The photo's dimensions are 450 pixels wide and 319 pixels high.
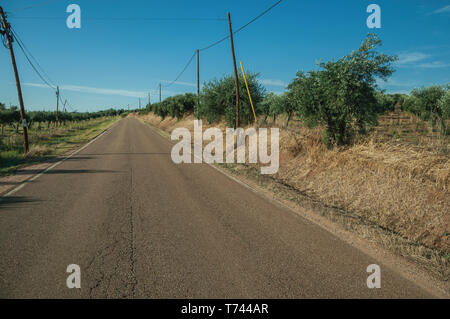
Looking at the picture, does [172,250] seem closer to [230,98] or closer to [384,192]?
[384,192]

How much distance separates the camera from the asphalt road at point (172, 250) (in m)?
2.90

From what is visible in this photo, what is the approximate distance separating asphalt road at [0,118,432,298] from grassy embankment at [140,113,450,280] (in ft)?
2.67

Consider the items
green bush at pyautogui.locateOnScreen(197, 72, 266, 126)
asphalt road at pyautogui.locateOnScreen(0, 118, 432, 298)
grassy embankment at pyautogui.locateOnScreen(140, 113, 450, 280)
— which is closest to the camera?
asphalt road at pyautogui.locateOnScreen(0, 118, 432, 298)

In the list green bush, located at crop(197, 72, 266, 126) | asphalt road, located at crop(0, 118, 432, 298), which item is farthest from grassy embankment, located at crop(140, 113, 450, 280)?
green bush, located at crop(197, 72, 266, 126)

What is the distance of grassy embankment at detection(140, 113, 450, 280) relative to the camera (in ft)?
14.0

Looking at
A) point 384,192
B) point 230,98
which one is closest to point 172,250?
point 384,192

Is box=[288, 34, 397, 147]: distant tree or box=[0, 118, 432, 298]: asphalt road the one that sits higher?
box=[288, 34, 397, 147]: distant tree

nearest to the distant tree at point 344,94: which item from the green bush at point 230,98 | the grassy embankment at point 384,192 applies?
the grassy embankment at point 384,192

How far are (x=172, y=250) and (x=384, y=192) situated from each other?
5002mm

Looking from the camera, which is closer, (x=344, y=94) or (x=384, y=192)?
(x=384, y=192)

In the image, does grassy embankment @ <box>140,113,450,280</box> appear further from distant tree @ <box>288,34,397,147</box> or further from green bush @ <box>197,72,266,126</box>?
green bush @ <box>197,72,266,126</box>

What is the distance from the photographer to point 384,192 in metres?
5.77
